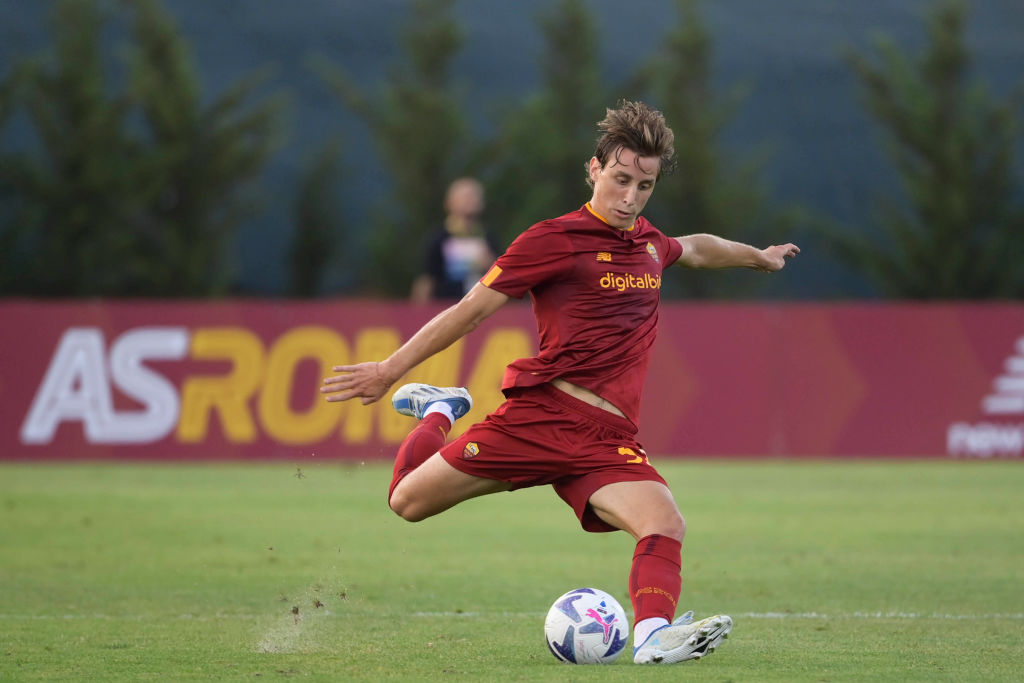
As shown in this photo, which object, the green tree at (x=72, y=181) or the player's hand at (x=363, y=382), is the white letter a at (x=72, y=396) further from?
the player's hand at (x=363, y=382)

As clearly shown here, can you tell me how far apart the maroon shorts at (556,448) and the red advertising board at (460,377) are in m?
10.6

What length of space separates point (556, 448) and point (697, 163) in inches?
857

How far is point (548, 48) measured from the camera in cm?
2789

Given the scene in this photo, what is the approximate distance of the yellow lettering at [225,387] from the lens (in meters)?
17.8

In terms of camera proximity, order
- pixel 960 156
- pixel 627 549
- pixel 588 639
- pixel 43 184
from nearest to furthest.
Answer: pixel 588 639 < pixel 627 549 < pixel 43 184 < pixel 960 156

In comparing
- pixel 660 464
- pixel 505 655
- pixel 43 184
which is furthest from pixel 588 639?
pixel 43 184

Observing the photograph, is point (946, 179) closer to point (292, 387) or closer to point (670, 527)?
point (292, 387)

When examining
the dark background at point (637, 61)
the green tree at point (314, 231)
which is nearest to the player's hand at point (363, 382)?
the green tree at point (314, 231)

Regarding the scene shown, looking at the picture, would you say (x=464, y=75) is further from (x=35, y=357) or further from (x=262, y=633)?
(x=262, y=633)

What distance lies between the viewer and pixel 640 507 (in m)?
6.42

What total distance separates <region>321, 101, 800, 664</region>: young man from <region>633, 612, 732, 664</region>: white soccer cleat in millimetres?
148

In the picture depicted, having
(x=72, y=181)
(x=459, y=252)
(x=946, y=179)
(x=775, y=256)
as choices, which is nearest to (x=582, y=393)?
(x=775, y=256)

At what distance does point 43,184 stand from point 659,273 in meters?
19.6

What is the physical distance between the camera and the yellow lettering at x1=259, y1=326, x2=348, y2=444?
696 inches
